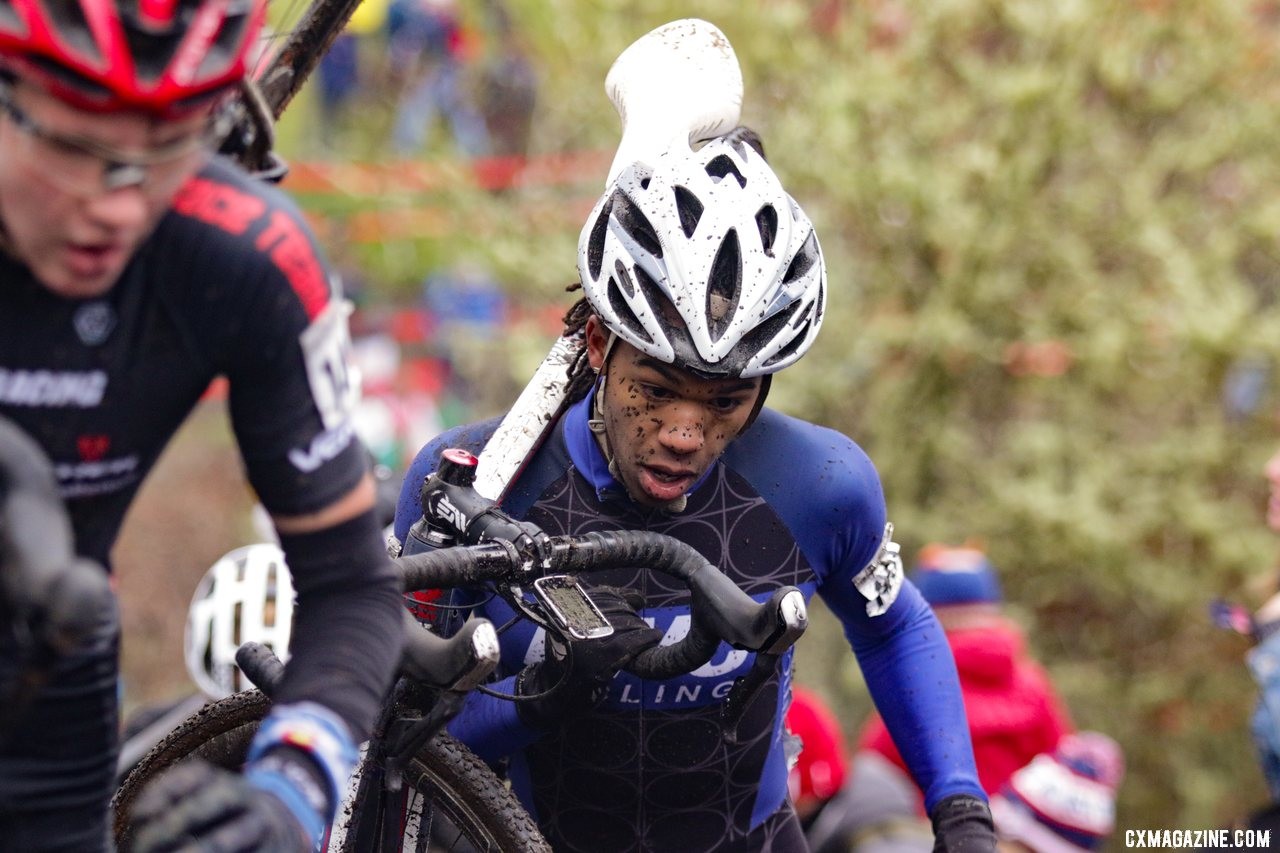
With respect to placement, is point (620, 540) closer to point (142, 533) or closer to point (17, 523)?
point (17, 523)

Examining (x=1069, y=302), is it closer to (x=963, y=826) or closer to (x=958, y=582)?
(x=958, y=582)

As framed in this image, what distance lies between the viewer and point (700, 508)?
3262 millimetres

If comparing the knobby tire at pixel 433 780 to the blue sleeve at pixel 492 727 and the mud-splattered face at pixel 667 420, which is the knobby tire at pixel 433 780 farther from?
the mud-splattered face at pixel 667 420

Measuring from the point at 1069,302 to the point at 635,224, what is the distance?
6210 millimetres

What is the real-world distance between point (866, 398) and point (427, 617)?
6566 millimetres

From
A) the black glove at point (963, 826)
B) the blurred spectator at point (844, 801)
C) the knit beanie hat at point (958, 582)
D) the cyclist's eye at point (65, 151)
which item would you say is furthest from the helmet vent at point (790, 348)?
the knit beanie hat at point (958, 582)

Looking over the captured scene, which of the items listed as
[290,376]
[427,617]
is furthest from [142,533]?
[290,376]

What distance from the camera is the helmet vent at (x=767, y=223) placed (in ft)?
10.6

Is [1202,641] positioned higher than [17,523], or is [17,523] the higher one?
[17,523]

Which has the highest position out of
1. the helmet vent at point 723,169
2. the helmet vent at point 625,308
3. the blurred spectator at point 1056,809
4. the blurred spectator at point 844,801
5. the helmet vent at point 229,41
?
the helmet vent at point 229,41

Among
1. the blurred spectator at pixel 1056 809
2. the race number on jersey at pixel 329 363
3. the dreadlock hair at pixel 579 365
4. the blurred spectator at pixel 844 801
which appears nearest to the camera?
the race number on jersey at pixel 329 363

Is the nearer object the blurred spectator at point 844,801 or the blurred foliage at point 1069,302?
the blurred spectator at point 844,801

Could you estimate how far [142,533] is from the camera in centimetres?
1302

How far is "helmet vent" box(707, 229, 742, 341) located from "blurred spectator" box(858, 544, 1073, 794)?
3.22 m
